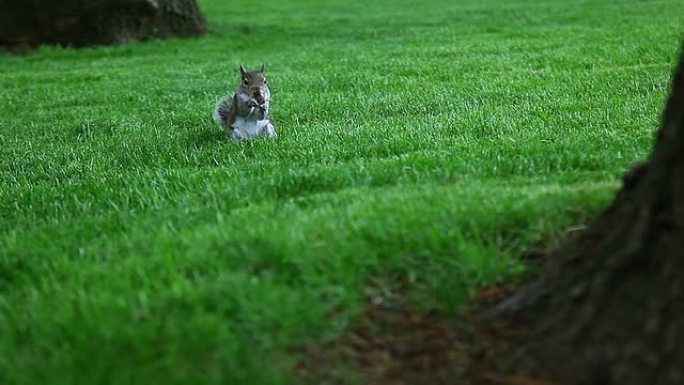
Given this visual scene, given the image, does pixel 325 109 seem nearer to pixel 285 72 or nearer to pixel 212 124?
pixel 212 124

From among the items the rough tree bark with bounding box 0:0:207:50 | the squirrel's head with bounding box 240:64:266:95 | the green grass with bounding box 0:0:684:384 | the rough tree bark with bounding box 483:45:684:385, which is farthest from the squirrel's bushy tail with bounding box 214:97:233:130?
the rough tree bark with bounding box 0:0:207:50

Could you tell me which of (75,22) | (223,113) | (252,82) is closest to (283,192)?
(252,82)

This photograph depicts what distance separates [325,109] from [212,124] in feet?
3.44

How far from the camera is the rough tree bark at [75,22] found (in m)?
17.6

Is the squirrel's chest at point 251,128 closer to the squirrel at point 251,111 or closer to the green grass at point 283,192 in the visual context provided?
the squirrel at point 251,111

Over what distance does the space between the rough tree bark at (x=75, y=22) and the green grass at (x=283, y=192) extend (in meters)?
3.33

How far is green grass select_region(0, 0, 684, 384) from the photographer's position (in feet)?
14.3

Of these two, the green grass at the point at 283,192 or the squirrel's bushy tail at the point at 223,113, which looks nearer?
the green grass at the point at 283,192

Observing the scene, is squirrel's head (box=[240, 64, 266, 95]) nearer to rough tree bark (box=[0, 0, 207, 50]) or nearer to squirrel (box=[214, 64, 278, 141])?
squirrel (box=[214, 64, 278, 141])

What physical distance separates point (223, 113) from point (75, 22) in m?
9.19

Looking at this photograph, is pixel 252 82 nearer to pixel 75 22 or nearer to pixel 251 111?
pixel 251 111

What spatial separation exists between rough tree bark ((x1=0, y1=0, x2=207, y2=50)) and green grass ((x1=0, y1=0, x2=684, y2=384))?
333 cm

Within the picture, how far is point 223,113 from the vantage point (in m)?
9.29

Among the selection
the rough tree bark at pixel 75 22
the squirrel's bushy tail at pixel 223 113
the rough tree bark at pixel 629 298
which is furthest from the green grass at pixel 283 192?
the rough tree bark at pixel 75 22
